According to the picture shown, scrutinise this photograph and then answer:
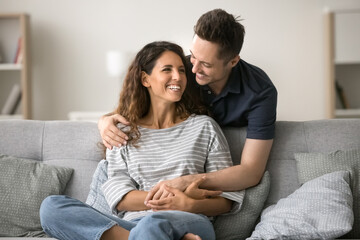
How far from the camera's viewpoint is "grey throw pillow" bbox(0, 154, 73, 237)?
217 cm

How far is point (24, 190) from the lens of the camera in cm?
222

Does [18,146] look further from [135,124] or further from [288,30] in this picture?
[288,30]

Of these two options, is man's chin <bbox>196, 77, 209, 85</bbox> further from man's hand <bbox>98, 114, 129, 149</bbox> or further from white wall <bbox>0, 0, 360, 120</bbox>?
white wall <bbox>0, 0, 360, 120</bbox>

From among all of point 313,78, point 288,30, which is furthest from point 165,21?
point 313,78

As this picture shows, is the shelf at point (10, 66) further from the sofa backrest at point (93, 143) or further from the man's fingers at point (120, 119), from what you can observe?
the man's fingers at point (120, 119)

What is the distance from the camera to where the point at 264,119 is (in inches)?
85.4

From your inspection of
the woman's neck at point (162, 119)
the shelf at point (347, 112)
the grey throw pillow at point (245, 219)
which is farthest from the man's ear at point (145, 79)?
Result: the shelf at point (347, 112)

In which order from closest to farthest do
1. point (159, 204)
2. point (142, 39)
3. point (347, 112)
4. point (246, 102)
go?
1. point (159, 204)
2. point (246, 102)
3. point (347, 112)
4. point (142, 39)

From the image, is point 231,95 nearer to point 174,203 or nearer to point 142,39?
point 174,203

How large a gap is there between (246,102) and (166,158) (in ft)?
1.34

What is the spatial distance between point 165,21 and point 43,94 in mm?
1409

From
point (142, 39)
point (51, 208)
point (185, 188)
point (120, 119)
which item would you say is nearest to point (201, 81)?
point (120, 119)

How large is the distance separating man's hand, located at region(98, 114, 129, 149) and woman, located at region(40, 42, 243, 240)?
35 mm

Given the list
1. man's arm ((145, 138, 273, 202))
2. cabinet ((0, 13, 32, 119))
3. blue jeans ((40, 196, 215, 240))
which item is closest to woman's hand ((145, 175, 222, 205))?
man's arm ((145, 138, 273, 202))
